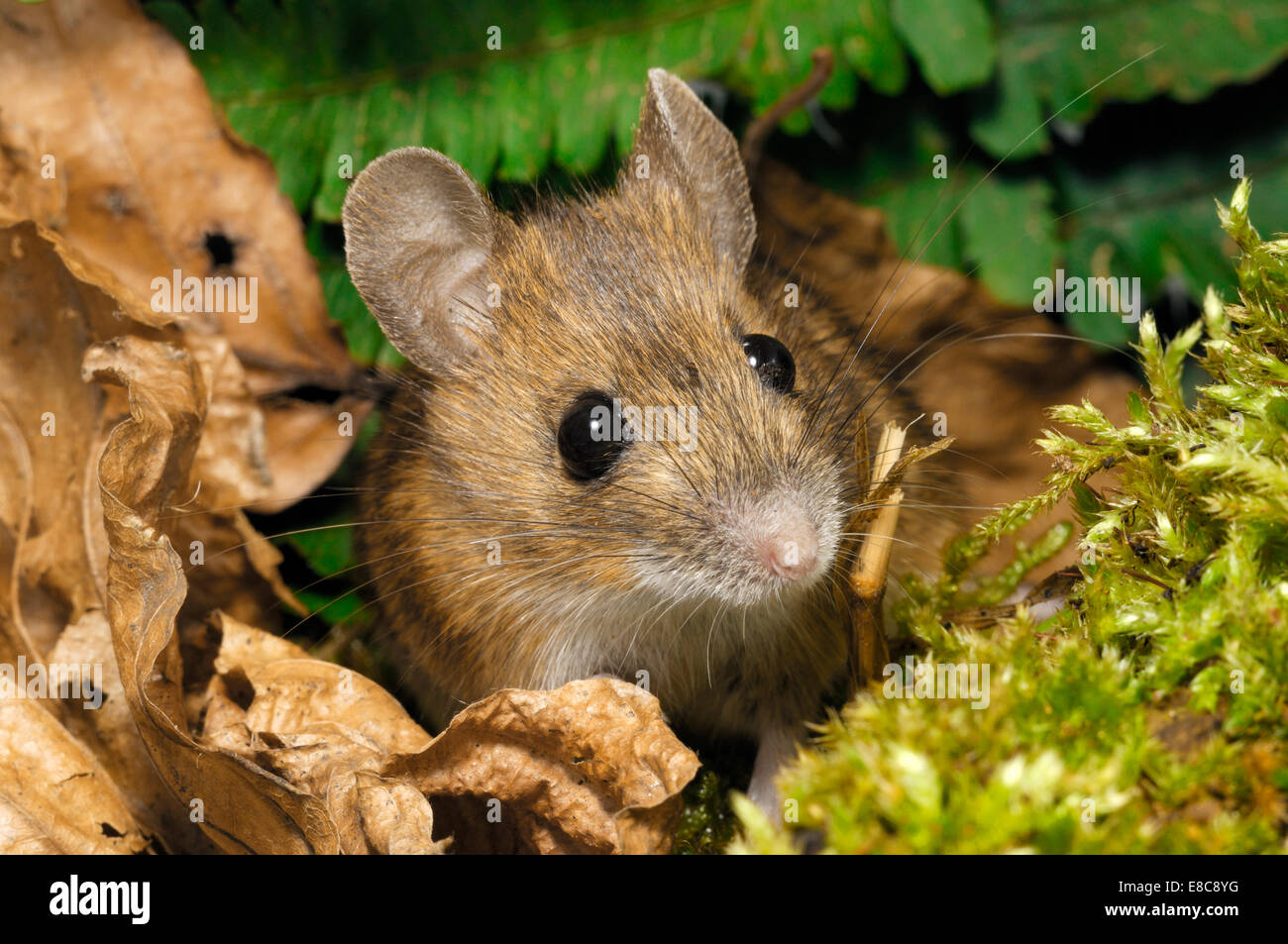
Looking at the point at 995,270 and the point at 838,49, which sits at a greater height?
the point at 838,49

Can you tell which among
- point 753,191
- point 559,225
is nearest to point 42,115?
point 559,225

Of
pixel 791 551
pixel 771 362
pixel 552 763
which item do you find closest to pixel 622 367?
pixel 771 362

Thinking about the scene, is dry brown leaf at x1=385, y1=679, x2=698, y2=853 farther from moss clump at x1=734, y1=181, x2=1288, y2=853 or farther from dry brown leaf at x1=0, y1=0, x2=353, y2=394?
dry brown leaf at x1=0, y1=0, x2=353, y2=394

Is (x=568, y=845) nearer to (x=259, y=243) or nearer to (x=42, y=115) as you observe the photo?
(x=259, y=243)

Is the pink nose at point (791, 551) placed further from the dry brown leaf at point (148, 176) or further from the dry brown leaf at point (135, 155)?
the dry brown leaf at point (135, 155)

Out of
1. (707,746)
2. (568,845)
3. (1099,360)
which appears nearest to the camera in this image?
(568,845)

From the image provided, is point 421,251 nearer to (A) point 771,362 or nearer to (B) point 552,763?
(A) point 771,362
